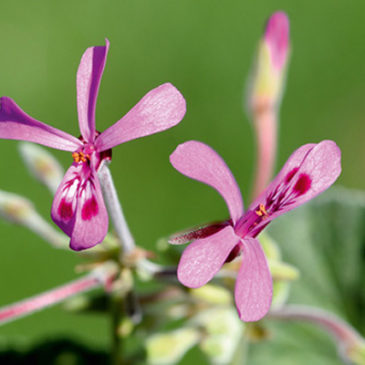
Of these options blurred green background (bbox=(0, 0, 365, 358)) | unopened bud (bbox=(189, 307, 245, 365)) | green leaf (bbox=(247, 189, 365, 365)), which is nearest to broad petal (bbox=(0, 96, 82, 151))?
unopened bud (bbox=(189, 307, 245, 365))

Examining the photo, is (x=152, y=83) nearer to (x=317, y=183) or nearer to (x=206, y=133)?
(x=206, y=133)

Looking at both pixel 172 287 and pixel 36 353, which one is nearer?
pixel 172 287

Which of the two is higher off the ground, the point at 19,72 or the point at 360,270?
the point at 19,72

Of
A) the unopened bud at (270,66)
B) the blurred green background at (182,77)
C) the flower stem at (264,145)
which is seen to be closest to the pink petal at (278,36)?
the unopened bud at (270,66)

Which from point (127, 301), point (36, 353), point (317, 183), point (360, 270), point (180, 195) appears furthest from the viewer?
point (180, 195)

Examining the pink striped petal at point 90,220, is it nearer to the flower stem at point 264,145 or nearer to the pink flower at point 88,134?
the pink flower at point 88,134

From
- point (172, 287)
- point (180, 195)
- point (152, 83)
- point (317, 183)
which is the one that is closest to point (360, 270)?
point (172, 287)

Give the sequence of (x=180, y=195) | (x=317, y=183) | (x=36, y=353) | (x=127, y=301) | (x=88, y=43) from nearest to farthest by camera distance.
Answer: (x=317, y=183) → (x=127, y=301) → (x=36, y=353) → (x=180, y=195) → (x=88, y=43)
